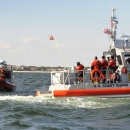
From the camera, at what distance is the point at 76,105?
17.1 metres

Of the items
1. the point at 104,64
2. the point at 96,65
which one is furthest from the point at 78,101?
the point at 104,64

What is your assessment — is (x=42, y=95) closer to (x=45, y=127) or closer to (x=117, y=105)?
(x=117, y=105)

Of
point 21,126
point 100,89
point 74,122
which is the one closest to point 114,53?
point 100,89

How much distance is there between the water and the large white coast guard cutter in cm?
35

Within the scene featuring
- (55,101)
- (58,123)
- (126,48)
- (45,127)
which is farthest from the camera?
(126,48)

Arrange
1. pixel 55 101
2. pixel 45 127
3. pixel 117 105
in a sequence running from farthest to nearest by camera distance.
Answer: pixel 55 101
pixel 117 105
pixel 45 127

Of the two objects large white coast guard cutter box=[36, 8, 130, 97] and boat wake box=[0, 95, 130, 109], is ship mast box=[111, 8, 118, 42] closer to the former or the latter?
large white coast guard cutter box=[36, 8, 130, 97]

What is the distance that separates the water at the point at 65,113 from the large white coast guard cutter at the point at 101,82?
35cm

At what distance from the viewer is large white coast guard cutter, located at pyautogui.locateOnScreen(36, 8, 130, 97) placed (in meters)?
18.7

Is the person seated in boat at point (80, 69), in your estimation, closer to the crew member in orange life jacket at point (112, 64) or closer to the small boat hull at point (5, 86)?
the crew member in orange life jacket at point (112, 64)

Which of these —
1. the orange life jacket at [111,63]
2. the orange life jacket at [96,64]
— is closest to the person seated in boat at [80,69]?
the orange life jacket at [96,64]

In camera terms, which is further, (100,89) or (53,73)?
(53,73)

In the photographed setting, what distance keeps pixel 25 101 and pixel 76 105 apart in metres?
2.82

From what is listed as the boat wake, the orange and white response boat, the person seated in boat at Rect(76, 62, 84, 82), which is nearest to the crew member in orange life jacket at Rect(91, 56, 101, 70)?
the person seated in boat at Rect(76, 62, 84, 82)
